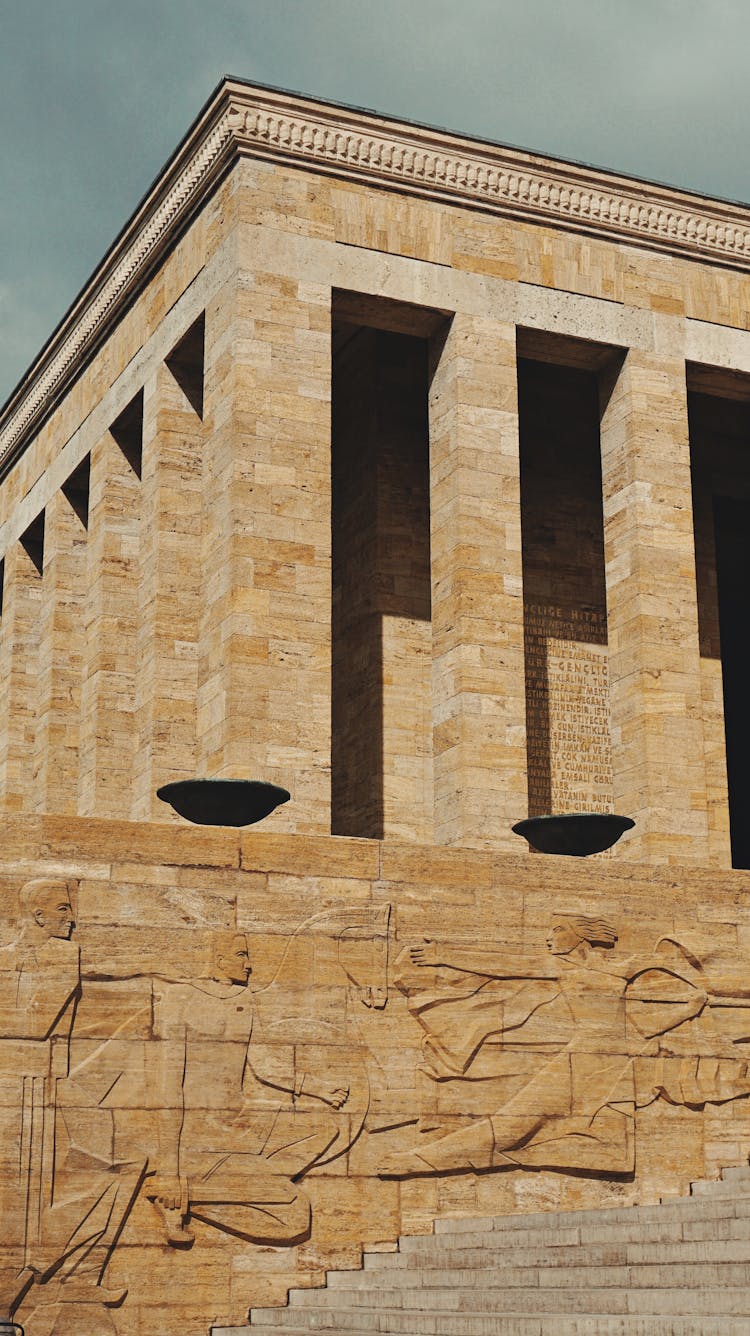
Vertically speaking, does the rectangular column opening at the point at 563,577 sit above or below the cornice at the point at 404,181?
below

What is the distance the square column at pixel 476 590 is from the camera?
20672 mm

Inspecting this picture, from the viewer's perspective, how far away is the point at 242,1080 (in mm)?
14734

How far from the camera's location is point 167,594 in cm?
2278

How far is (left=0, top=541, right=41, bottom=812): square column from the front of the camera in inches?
1113

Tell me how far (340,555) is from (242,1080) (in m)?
11.6

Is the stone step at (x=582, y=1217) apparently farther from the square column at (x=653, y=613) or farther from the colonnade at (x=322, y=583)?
the square column at (x=653, y=613)

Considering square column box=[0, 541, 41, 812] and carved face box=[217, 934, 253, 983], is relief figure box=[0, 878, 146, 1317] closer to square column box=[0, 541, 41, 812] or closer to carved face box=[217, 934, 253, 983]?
carved face box=[217, 934, 253, 983]

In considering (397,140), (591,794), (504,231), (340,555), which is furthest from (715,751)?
(397,140)

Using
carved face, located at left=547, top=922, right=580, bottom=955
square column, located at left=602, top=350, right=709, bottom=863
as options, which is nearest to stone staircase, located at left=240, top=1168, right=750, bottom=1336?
carved face, located at left=547, top=922, right=580, bottom=955

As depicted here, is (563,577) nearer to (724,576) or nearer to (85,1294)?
(724,576)

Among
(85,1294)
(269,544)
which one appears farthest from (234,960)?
(269,544)

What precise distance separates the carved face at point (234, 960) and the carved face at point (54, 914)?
3.92ft

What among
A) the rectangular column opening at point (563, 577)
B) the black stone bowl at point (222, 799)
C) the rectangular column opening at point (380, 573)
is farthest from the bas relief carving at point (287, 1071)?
the rectangular column opening at point (563, 577)

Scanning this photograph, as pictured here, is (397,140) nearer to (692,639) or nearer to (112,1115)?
(692,639)
